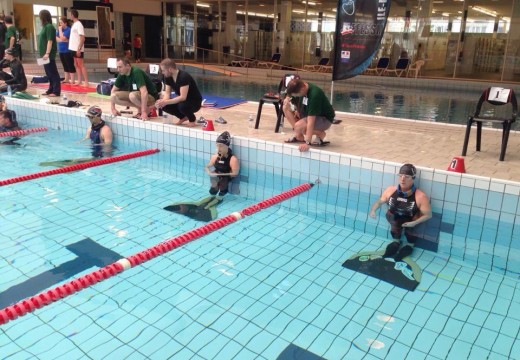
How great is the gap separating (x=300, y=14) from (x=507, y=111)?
13.2m

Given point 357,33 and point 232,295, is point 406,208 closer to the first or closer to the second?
point 232,295

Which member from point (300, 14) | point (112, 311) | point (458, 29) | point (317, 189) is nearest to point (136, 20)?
point (300, 14)

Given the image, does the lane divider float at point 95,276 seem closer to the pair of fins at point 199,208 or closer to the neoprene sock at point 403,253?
the pair of fins at point 199,208

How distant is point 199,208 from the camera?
15.9 feet

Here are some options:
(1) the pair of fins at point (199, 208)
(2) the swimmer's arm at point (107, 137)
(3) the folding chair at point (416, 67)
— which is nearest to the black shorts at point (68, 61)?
(2) the swimmer's arm at point (107, 137)

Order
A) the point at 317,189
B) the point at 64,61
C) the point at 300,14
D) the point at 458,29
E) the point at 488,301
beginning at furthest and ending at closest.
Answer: the point at 300,14, the point at 458,29, the point at 64,61, the point at 317,189, the point at 488,301

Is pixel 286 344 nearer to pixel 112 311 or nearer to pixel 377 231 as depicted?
pixel 112 311

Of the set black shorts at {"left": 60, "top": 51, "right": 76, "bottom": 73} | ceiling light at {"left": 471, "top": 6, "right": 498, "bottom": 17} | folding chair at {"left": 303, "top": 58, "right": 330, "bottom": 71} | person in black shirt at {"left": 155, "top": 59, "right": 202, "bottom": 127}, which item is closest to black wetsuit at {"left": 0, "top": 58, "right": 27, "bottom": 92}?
black shorts at {"left": 60, "top": 51, "right": 76, "bottom": 73}

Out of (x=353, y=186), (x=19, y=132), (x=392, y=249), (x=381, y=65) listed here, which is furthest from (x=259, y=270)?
(x=381, y=65)

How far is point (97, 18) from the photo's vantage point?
2291cm

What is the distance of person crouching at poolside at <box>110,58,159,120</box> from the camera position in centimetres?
687

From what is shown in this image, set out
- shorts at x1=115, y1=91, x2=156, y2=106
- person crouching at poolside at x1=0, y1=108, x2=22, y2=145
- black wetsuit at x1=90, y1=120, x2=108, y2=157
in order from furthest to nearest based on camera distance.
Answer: person crouching at poolside at x1=0, y1=108, x2=22, y2=145 < shorts at x1=115, y1=91, x2=156, y2=106 < black wetsuit at x1=90, y1=120, x2=108, y2=157

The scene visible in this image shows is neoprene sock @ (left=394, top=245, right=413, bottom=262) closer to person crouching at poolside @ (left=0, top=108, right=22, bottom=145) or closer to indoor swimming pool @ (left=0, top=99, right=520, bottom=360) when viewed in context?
indoor swimming pool @ (left=0, top=99, right=520, bottom=360)

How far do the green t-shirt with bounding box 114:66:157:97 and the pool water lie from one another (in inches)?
103
